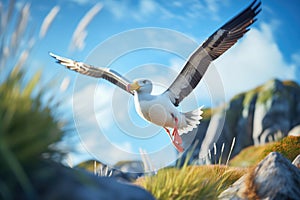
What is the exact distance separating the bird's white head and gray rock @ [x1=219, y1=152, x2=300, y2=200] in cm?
362

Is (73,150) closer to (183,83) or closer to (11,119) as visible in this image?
(11,119)

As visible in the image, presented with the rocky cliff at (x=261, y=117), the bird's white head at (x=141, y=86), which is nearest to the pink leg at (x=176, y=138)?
the bird's white head at (x=141, y=86)

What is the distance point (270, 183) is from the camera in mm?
4480

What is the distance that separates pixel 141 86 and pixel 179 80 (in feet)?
4.05

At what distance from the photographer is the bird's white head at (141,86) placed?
8008 millimetres

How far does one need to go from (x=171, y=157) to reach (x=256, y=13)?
3345mm

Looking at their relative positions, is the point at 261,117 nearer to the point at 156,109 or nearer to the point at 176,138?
the point at 176,138

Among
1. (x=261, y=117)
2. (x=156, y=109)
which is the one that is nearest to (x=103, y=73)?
(x=156, y=109)

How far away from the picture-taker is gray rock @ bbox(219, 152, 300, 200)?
4.38 meters

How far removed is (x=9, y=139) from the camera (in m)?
2.61

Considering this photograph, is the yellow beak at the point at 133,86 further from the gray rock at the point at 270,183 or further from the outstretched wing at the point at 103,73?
the gray rock at the point at 270,183

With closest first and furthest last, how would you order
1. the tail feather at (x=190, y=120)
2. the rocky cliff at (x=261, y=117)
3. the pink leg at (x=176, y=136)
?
the pink leg at (x=176, y=136), the tail feather at (x=190, y=120), the rocky cliff at (x=261, y=117)

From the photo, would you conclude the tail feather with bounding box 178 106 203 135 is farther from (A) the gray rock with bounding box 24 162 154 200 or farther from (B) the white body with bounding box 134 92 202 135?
(A) the gray rock with bounding box 24 162 154 200

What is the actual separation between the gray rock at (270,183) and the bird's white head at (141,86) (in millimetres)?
3621
